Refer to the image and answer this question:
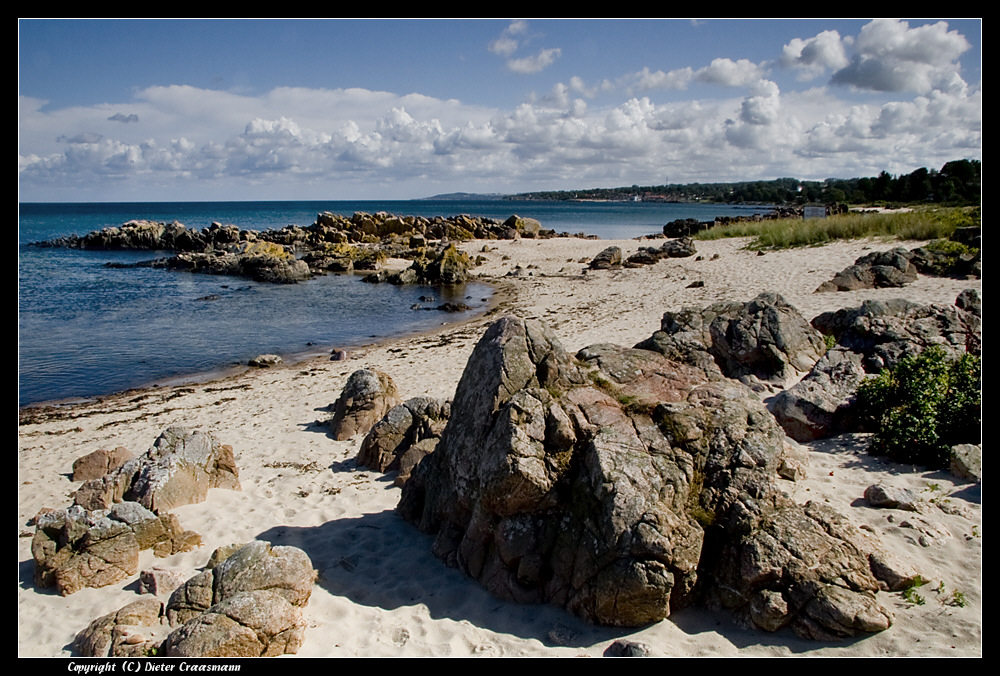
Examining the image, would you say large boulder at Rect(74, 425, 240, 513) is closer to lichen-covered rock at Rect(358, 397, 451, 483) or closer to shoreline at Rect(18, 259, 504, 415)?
lichen-covered rock at Rect(358, 397, 451, 483)

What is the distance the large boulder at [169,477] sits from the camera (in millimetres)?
7469

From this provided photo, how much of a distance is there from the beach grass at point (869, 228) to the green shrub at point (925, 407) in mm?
20288

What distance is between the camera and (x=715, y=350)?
10680mm

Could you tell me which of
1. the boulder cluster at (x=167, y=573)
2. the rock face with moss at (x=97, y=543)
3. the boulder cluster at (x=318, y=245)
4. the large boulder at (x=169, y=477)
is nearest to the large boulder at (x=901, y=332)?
the boulder cluster at (x=167, y=573)

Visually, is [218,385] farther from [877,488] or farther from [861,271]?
[861,271]

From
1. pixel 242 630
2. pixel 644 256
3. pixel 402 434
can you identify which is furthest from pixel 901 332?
pixel 644 256

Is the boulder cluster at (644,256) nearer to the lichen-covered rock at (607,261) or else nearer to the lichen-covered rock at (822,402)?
the lichen-covered rock at (607,261)

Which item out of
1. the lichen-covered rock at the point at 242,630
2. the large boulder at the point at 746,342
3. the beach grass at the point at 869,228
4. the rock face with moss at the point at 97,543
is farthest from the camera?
the beach grass at the point at 869,228

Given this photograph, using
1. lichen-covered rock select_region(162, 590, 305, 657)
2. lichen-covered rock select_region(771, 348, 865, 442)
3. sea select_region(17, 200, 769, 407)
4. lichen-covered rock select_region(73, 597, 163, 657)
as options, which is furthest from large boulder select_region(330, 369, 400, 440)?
sea select_region(17, 200, 769, 407)

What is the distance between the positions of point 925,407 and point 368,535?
6952 mm

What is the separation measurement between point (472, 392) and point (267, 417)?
7.33 meters

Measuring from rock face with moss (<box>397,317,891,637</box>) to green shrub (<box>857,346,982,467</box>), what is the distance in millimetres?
2438

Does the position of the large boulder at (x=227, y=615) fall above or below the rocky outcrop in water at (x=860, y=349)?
below

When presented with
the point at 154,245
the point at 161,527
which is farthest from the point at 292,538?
the point at 154,245
